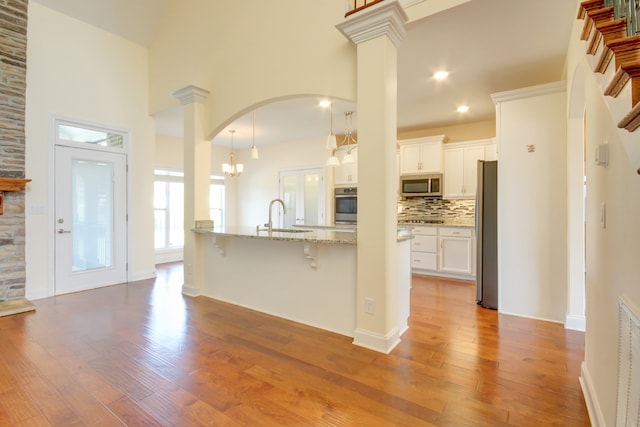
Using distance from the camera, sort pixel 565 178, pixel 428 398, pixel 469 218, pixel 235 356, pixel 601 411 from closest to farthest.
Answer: pixel 601 411
pixel 428 398
pixel 235 356
pixel 565 178
pixel 469 218

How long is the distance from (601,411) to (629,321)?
0.78 metres

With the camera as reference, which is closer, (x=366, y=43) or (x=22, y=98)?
(x=366, y=43)

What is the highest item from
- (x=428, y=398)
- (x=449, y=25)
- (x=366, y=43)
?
(x=449, y=25)

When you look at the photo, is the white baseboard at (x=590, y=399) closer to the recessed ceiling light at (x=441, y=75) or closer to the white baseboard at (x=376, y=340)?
the white baseboard at (x=376, y=340)

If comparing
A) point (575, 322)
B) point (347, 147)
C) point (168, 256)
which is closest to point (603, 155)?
point (575, 322)

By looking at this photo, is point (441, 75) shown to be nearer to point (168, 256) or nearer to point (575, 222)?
point (575, 222)

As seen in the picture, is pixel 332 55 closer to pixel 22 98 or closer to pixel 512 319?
pixel 512 319

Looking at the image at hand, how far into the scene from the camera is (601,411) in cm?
156

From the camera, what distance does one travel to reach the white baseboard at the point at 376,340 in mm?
2475

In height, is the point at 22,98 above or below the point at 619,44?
above

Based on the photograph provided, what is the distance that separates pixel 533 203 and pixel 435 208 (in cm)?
276

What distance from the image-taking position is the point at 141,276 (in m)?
4.96

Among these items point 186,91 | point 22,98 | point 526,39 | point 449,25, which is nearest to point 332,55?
point 449,25

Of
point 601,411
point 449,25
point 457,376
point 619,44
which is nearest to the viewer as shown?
point 619,44
